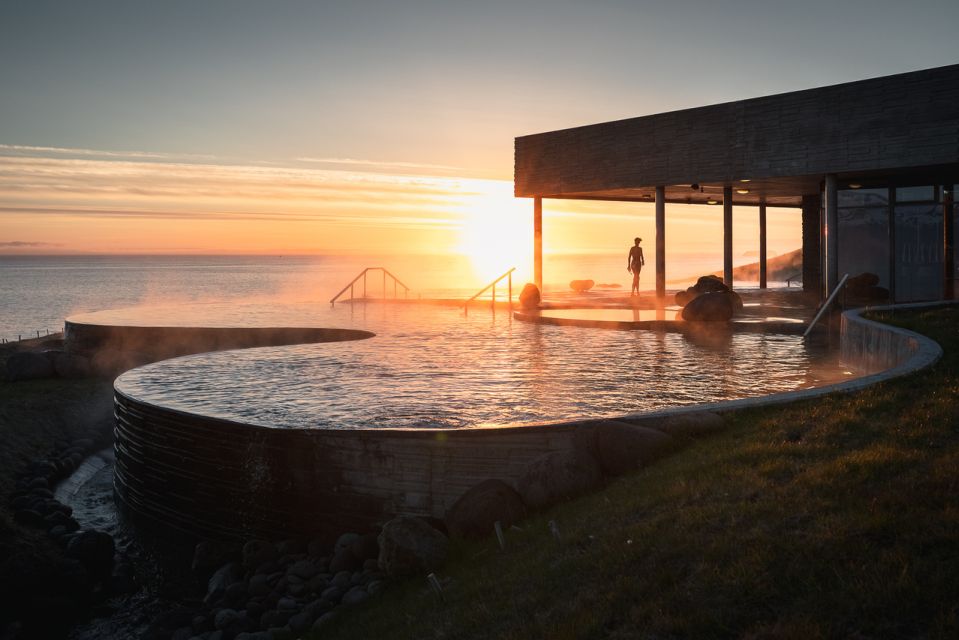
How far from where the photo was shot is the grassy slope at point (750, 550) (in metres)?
3.89

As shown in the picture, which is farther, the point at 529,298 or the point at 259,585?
the point at 529,298

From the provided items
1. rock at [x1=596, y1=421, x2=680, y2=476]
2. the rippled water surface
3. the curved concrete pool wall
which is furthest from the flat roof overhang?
rock at [x1=596, y1=421, x2=680, y2=476]

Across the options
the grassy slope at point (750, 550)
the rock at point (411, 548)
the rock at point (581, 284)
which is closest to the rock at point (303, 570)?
the rock at point (411, 548)

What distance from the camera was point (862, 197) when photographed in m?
23.0

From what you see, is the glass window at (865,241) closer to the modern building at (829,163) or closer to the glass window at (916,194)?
the modern building at (829,163)

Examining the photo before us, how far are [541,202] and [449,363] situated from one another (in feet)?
52.3

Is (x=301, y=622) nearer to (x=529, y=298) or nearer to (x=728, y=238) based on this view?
(x=529, y=298)

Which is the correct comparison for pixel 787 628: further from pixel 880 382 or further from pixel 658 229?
pixel 658 229

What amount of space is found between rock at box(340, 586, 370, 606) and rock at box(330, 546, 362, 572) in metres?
0.91

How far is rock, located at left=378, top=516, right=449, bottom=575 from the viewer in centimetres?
660

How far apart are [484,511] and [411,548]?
0.71m

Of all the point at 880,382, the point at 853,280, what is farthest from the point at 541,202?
the point at 880,382

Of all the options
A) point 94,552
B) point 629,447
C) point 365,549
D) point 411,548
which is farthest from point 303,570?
point 629,447

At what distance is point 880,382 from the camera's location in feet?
25.4
